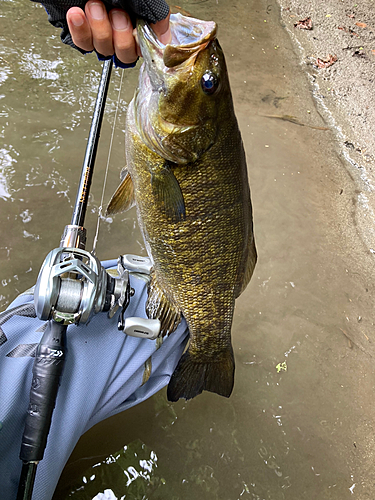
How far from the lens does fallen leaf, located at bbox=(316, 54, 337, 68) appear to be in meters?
4.54

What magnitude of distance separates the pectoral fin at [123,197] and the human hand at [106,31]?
0.51 meters

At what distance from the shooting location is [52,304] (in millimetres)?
1113

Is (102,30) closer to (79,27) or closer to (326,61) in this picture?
(79,27)

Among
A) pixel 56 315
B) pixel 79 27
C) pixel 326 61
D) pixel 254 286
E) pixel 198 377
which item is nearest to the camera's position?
pixel 79 27

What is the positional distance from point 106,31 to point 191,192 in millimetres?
558

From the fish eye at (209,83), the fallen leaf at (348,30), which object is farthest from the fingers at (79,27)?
the fallen leaf at (348,30)

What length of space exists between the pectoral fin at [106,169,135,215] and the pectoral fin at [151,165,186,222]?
233mm

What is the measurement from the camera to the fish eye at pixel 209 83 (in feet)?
3.85

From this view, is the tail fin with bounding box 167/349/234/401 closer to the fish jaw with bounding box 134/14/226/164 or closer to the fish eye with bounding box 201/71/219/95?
the fish jaw with bounding box 134/14/226/164

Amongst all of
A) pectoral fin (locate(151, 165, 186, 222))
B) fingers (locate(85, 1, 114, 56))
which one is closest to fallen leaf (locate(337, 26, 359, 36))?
pectoral fin (locate(151, 165, 186, 222))

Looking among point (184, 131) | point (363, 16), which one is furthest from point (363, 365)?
point (363, 16)

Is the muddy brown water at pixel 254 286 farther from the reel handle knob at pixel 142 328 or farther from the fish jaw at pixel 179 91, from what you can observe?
the fish jaw at pixel 179 91

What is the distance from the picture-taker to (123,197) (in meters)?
1.57

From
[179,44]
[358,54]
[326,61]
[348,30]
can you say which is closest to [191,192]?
[179,44]
